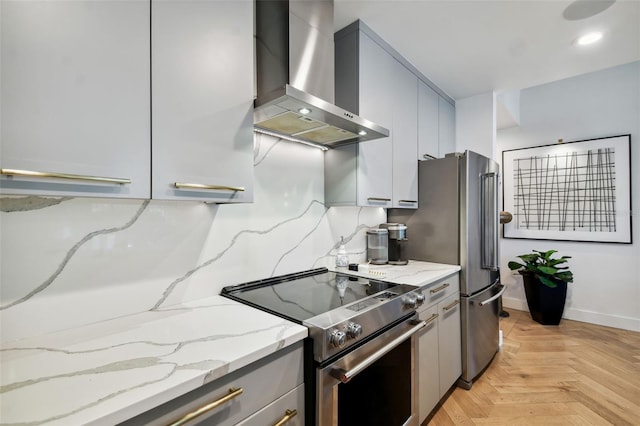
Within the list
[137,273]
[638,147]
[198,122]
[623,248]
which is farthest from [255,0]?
[623,248]

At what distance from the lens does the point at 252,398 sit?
890mm

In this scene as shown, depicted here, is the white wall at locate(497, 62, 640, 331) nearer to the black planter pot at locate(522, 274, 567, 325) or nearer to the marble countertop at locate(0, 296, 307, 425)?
the black planter pot at locate(522, 274, 567, 325)

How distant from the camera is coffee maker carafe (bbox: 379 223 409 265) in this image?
2.30 metres

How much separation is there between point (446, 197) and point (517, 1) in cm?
127

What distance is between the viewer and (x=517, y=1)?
1743 mm

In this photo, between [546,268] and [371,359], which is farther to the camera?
[546,268]

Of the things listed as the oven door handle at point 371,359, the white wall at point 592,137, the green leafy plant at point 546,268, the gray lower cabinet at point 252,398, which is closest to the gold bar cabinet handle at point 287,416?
the gray lower cabinet at point 252,398

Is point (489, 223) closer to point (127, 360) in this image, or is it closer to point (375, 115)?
point (375, 115)

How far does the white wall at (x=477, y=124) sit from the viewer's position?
2967mm

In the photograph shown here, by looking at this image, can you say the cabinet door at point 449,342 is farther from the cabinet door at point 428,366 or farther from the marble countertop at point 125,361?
the marble countertop at point 125,361

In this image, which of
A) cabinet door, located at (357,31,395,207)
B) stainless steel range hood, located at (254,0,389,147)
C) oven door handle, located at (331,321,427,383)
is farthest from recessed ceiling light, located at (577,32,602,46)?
oven door handle, located at (331,321,427,383)

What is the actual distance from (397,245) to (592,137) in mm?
3108

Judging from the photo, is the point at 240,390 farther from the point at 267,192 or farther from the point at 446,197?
the point at 446,197

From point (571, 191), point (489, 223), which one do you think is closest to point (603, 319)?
point (571, 191)
